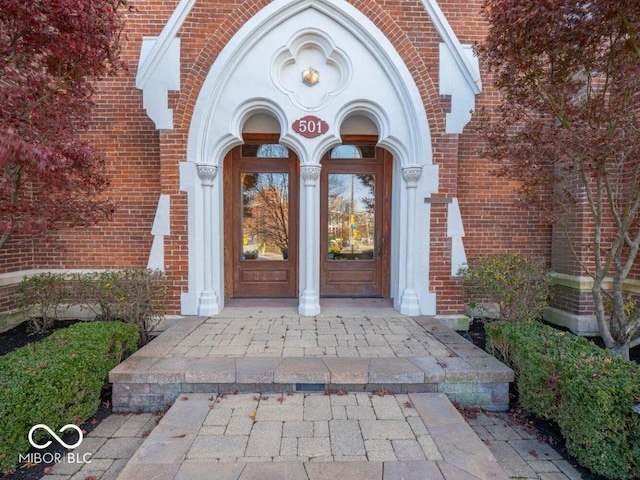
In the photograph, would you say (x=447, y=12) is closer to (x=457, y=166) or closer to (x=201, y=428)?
(x=457, y=166)

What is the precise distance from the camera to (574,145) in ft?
10.0

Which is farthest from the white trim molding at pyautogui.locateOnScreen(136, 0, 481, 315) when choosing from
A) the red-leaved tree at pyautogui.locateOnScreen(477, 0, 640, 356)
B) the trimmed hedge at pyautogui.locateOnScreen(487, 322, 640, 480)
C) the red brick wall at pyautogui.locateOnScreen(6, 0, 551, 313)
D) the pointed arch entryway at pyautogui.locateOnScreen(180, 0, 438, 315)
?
the trimmed hedge at pyautogui.locateOnScreen(487, 322, 640, 480)

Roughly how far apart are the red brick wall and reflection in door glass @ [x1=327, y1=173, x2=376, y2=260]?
1505 millimetres

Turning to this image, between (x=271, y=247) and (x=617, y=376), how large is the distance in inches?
202

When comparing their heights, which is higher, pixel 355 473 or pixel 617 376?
pixel 617 376

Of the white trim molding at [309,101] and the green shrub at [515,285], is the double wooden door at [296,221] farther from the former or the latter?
the green shrub at [515,285]

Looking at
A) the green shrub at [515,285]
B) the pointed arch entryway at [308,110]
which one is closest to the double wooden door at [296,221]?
the pointed arch entryway at [308,110]

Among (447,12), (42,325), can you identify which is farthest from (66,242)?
(447,12)

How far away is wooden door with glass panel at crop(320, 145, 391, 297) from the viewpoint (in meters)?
6.29

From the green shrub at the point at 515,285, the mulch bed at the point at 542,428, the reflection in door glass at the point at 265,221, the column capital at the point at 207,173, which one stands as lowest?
the mulch bed at the point at 542,428

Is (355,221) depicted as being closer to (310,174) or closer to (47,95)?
(310,174)

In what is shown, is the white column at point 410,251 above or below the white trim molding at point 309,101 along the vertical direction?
below

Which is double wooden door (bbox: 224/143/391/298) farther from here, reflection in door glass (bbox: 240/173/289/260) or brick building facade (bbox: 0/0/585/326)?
brick building facade (bbox: 0/0/585/326)

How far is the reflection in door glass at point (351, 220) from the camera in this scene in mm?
6371
